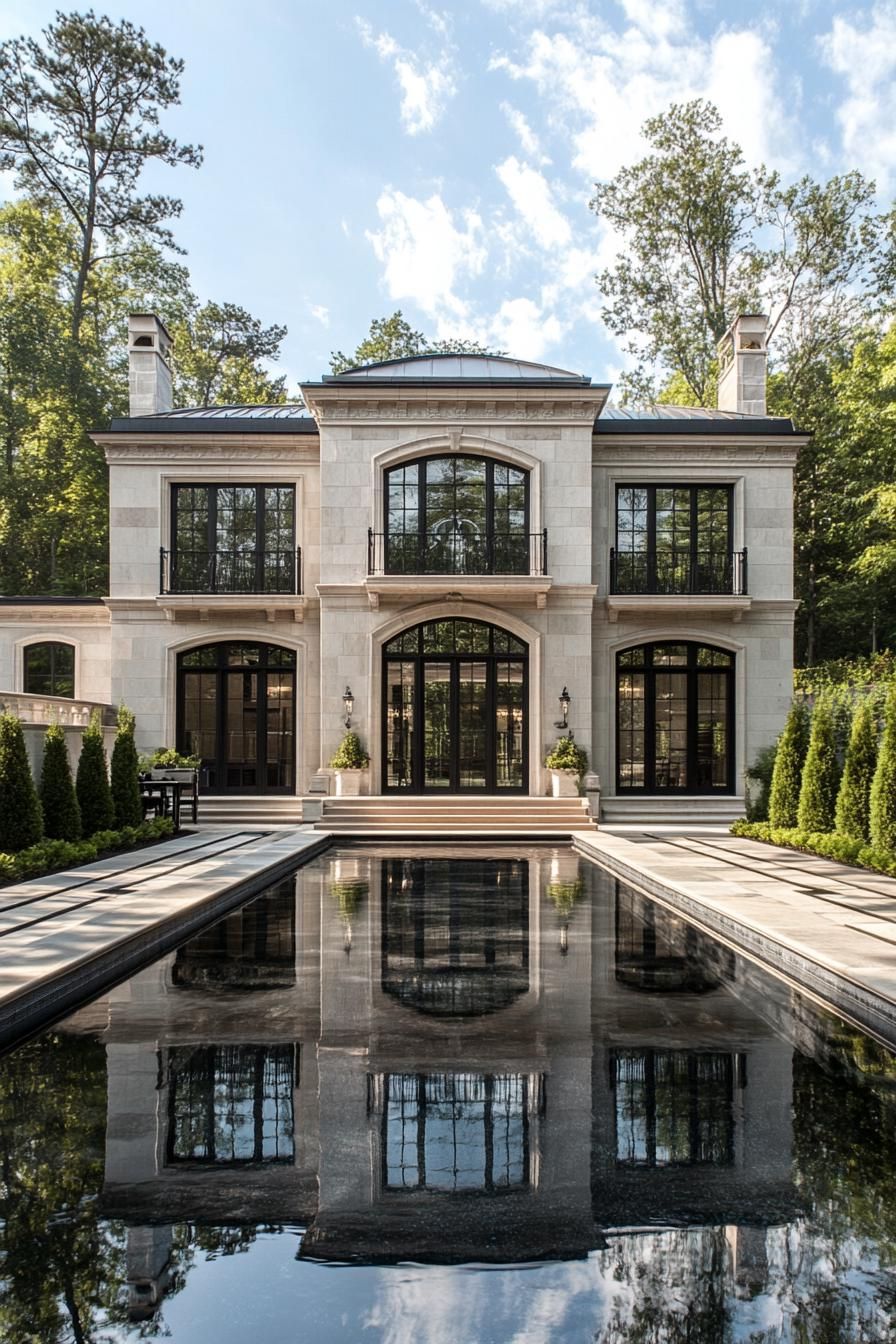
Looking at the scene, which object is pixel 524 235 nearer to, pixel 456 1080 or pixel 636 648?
pixel 636 648

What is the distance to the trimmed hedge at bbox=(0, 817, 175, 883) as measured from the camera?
1002 cm

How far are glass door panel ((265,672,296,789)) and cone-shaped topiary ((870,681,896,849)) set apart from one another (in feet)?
39.4

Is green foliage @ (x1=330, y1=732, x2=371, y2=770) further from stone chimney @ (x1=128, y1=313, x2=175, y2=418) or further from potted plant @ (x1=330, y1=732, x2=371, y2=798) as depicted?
stone chimney @ (x1=128, y1=313, x2=175, y2=418)

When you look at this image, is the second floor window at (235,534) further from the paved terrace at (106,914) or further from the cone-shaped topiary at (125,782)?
the paved terrace at (106,914)

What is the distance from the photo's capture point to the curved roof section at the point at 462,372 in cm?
1925

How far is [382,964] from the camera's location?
6816mm

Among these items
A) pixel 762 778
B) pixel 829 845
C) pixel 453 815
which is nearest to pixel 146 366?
pixel 453 815

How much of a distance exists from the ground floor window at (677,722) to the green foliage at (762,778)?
996 mm

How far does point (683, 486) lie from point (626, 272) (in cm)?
1550

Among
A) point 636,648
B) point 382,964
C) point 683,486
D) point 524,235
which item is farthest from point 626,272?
point 382,964

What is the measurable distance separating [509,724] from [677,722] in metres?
3.69

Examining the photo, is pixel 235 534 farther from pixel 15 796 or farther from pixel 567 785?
pixel 15 796

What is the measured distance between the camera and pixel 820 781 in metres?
14.0

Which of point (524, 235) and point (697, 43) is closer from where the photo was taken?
point (697, 43)
